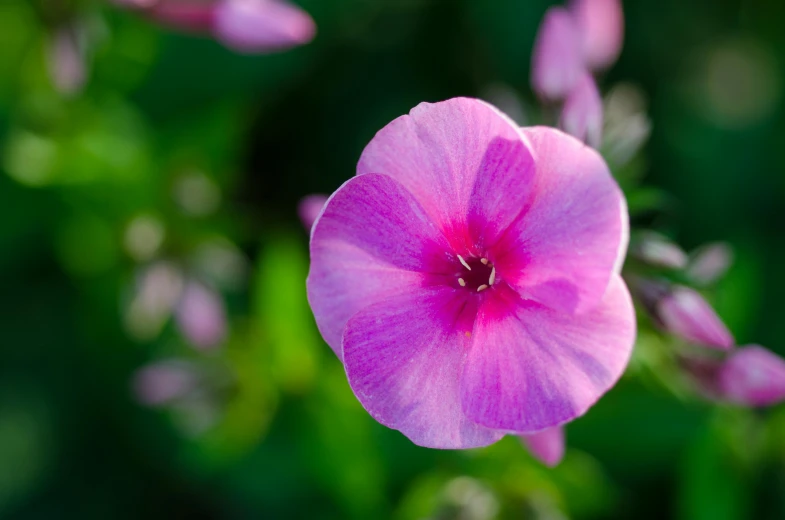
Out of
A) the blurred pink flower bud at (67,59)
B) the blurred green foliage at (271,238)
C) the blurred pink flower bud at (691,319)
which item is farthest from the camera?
the blurred green foliage at (271,238)

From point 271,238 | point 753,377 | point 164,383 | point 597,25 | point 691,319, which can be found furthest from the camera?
point 271,238

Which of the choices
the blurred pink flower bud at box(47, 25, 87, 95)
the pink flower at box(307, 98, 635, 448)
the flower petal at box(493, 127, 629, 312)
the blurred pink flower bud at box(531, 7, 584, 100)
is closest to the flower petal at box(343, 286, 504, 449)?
the pink flower at box(307, 98, 635, 448)

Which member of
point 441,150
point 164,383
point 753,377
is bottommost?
point 164,383

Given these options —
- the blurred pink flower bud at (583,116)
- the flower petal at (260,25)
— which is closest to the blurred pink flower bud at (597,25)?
the blurred pink flower bud at (583,116)

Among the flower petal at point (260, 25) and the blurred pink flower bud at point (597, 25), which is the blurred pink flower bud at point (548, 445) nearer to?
the blurred pink flower bud at point (597, 25)

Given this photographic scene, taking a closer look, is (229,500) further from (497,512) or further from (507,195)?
(507,195)

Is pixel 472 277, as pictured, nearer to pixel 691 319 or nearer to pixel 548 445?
pixel 548 445

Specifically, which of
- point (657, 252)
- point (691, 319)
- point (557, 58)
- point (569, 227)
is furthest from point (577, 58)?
point (569, 227)
